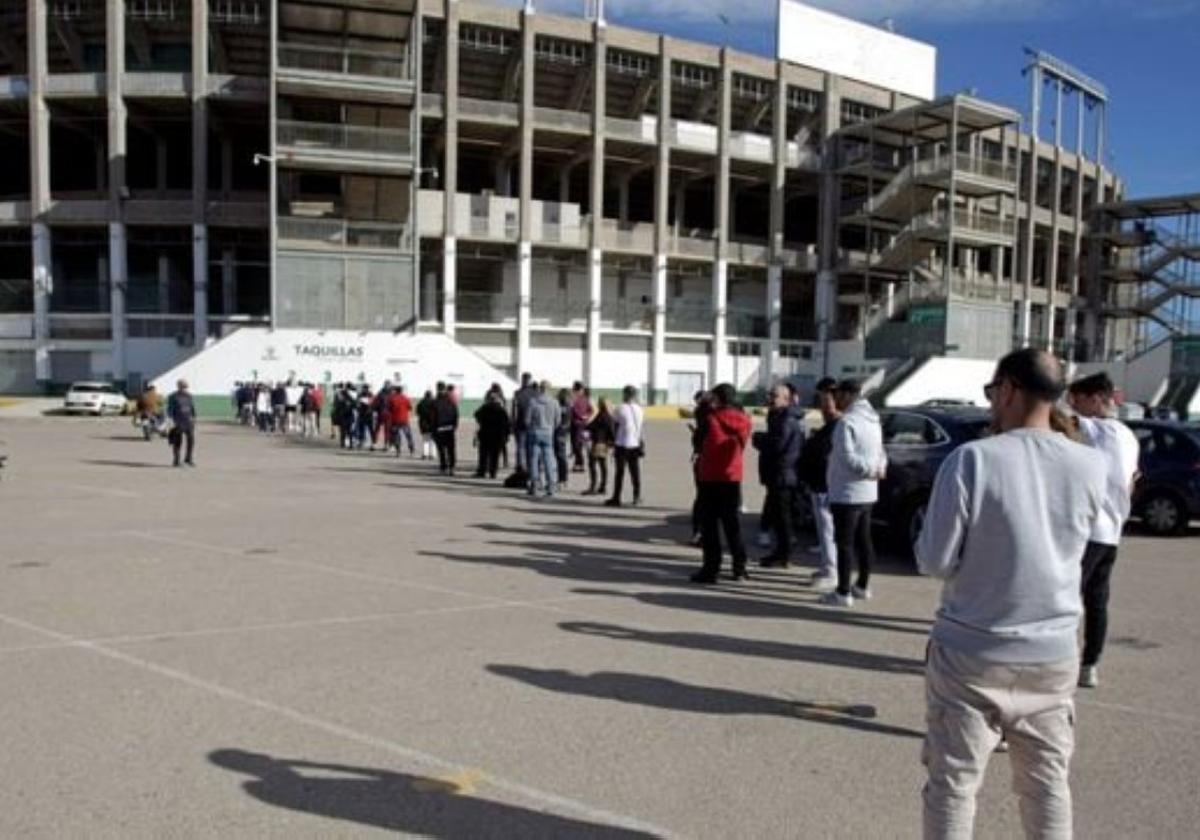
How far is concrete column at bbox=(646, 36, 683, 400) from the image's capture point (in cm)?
5406

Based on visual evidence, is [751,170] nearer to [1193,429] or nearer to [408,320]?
[408,320]

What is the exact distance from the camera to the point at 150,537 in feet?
37.1

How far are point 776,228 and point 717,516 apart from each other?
50493 mm

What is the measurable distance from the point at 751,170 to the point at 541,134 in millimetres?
12917

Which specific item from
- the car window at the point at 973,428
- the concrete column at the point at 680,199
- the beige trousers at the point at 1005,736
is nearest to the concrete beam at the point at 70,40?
the concrete column at the point at 680,199

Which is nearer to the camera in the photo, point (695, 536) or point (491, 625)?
point (491, 625)

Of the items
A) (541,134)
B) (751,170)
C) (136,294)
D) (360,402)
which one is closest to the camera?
(360,402)

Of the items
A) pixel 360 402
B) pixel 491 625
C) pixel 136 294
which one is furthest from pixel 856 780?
pixel 136 294

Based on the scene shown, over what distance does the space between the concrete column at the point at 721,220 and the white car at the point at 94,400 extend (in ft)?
98.1

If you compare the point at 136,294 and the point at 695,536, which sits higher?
the point at 136,294

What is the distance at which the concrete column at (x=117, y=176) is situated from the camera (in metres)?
45.5

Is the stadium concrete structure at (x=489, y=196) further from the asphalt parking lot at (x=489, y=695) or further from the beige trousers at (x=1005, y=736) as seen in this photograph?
the beige trousers at (x=1005, y=736)

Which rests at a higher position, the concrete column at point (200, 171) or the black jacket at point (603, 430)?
the concrete column at point (200, 171)

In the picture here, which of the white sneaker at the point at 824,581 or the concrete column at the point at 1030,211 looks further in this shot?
the concrete column at the point at 1030,211
